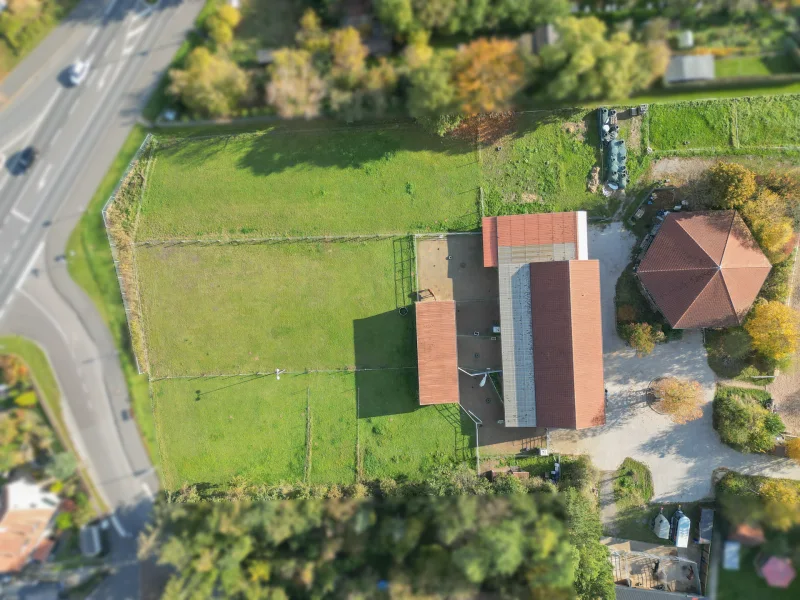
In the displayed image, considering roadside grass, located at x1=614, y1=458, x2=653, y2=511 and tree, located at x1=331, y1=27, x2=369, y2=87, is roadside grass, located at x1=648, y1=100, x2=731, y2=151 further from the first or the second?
roadside grass, located at x1=614, y1=458, x2=653, y2=511

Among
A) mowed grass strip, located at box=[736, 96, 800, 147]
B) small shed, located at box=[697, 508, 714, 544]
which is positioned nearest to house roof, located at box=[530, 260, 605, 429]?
small shed, located at box=[697, 508, 714, 544]

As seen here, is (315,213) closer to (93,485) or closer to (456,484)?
(456,484)

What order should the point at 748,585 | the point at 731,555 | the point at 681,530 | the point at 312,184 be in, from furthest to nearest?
the point at 312,184
the point at 681,530
the point at 731,555
the point at 748,585

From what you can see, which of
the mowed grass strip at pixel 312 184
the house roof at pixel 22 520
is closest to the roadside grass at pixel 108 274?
the mowed grass strip at pixel 312 184

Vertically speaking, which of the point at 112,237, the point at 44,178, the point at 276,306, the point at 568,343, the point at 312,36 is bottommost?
the point at 568,343

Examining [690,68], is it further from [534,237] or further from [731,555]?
[731,555]

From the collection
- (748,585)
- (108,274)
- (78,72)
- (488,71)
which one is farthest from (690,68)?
(108,274)
